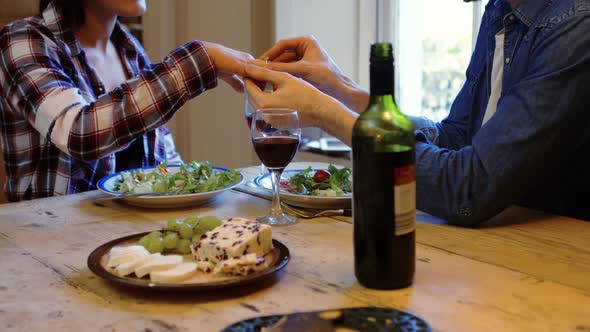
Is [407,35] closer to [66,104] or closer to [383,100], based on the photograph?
[66,104]

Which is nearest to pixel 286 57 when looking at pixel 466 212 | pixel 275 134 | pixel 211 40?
pixel 275 134

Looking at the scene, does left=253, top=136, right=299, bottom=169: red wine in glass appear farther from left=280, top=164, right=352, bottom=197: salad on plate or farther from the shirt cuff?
the shirt cuff

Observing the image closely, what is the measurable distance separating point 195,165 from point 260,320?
0.85m

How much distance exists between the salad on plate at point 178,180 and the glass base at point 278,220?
19 cm

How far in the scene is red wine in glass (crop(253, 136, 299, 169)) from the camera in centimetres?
119

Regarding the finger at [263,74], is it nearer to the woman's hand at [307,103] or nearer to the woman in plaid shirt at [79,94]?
the woman's hand at [307,103]

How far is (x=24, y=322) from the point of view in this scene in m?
0.80

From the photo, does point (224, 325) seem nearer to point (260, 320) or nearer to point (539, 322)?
point (260, 320)

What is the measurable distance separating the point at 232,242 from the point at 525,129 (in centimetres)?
59

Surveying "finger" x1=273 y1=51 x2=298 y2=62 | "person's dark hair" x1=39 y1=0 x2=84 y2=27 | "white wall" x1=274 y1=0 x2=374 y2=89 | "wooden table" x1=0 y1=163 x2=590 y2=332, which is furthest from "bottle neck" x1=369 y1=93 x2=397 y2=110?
"white wall" x1=274 y1=0 x2=374 y2=89

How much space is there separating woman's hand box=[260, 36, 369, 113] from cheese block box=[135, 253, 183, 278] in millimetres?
755

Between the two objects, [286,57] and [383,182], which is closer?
[383,182]

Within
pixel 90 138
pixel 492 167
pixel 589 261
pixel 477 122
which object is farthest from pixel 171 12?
pixel 589 261

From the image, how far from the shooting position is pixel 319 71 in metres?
1.58
